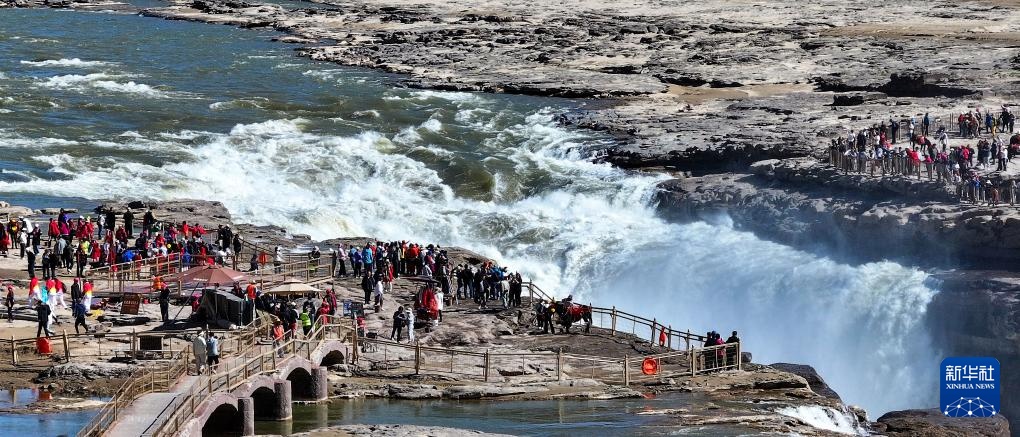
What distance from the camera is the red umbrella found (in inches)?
1716

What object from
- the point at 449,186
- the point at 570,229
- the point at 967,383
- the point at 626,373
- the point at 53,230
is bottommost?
the point at 626,373

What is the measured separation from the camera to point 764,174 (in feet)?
206

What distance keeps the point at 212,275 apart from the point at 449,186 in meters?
23.9

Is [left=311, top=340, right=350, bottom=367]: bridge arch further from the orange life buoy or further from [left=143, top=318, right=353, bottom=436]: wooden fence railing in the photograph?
the orange life buoy

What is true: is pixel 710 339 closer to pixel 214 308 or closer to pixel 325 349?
pixel 325 349

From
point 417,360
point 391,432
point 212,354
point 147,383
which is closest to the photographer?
point 147,383

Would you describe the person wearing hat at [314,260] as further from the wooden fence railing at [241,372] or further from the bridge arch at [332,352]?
the bridge arch at [332,352]

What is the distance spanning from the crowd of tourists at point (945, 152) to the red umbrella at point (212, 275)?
24.8 metres

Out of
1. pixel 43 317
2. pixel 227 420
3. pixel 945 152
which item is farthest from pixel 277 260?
pixel 945 152

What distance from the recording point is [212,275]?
43719 millimetres

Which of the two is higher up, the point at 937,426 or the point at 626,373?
the point at 626,373

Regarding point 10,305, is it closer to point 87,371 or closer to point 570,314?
point 87,371

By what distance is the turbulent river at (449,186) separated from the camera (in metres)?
52.6

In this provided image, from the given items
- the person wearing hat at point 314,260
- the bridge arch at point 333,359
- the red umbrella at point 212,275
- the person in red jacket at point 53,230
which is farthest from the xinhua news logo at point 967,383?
the person in red jacket at point 53,230
